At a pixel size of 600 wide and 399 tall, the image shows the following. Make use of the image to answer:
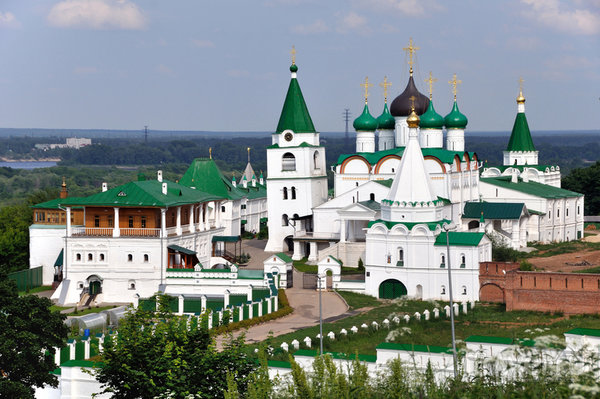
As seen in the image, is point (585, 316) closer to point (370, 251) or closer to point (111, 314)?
point (370, 251)

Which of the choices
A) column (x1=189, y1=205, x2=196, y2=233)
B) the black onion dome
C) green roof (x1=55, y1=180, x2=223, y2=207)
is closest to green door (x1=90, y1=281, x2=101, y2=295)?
green roof (x1=55, y1=180, x2=223, y2=207)

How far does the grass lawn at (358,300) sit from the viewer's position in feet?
95.6

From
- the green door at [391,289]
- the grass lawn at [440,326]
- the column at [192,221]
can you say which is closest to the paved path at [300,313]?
the grass lawn at [440,326]

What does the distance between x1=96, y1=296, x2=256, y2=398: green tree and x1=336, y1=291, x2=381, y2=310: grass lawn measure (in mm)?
12927

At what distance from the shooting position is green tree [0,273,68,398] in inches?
677

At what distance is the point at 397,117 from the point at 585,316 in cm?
1833

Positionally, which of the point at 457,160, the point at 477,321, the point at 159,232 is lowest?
the point at 477,321

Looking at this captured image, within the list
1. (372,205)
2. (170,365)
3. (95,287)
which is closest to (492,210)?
(372,205)

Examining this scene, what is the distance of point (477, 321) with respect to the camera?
25.4 metres

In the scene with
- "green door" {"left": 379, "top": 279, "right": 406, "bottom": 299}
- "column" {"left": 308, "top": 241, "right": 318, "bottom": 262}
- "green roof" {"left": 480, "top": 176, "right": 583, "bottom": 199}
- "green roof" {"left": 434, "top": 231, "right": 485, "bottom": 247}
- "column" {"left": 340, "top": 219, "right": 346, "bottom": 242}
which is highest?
"green roof" {"left": 480, "top": 176, "right": 583, "bottom": 199}

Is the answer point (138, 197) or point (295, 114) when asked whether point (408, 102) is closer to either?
point (295, 114)

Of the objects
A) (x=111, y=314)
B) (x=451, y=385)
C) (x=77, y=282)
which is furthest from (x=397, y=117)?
(x=451, y=385)

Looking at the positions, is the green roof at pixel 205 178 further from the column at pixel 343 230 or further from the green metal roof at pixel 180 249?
the green metal roof at pixel 180 249

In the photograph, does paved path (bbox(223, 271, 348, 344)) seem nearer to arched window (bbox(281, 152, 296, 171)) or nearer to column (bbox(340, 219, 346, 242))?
column (bbox(340, 219, 346, 242))
